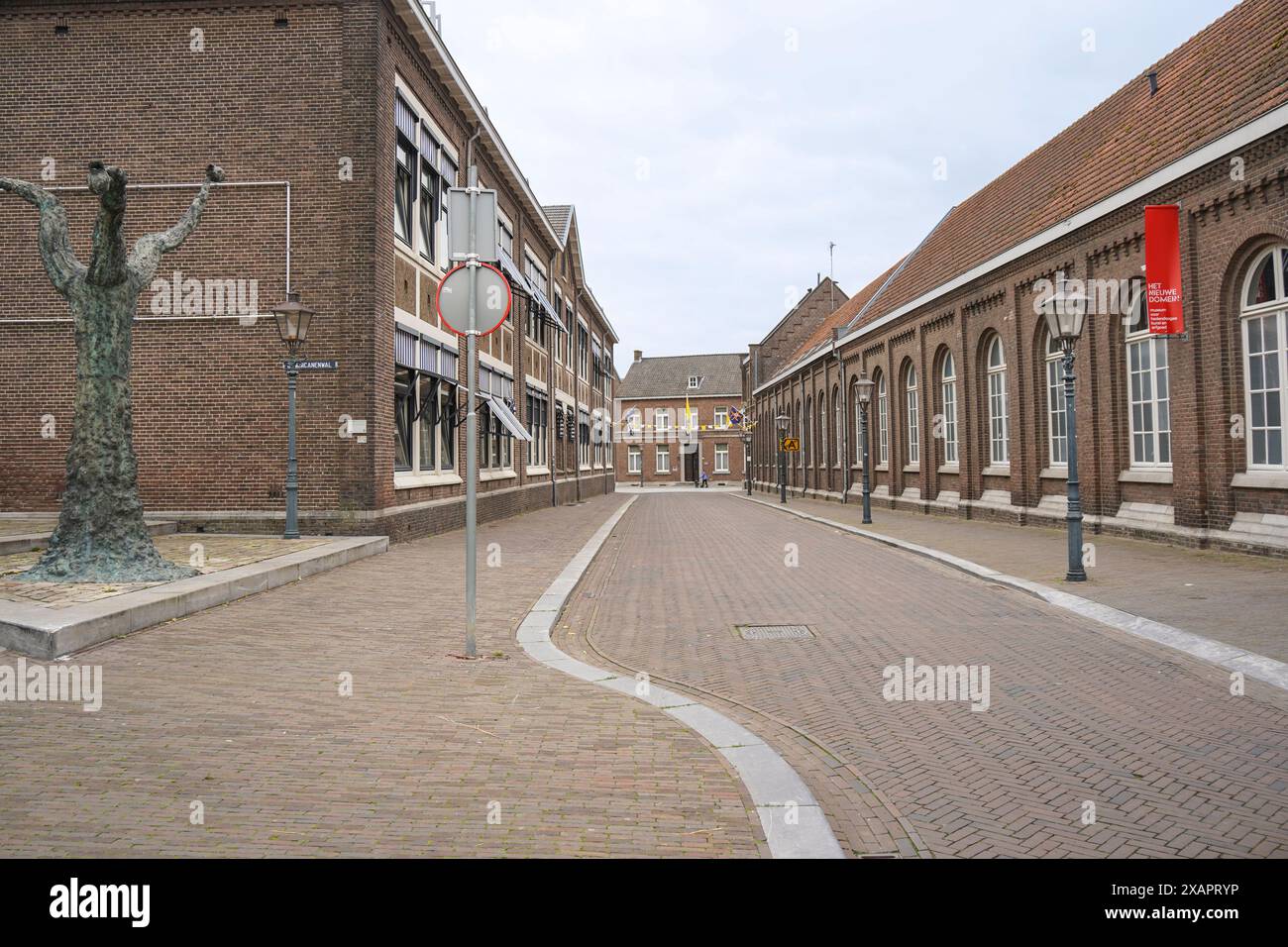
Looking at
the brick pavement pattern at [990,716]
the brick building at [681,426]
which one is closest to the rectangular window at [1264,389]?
the brick pavement pattern at [990,716]

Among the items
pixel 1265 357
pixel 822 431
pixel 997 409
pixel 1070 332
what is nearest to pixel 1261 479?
pixel 1265 357

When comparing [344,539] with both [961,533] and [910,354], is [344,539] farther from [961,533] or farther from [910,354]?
[910,354]

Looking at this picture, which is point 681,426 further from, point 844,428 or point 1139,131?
point 1139,131

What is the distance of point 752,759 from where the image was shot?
4.58 m

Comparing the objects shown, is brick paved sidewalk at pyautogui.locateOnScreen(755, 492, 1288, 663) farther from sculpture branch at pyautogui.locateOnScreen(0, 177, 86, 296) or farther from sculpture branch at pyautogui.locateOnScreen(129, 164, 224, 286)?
sculpture branch at pyautogui.locateOnScreen(0, 177, 86, 296)

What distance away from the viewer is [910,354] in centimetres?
2758

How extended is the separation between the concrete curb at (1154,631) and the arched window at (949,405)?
12.9 m

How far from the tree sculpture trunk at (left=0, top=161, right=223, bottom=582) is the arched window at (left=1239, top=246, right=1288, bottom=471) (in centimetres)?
1443

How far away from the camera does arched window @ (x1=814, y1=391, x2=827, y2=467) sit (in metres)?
38.9

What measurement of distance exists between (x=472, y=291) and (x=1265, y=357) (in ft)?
39.1

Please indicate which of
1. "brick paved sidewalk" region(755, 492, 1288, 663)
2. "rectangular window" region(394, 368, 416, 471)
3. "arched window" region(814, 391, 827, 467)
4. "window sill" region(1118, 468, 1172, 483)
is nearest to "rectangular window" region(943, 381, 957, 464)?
"brick paved sidewalk" region(755, 492, 1288, 663)

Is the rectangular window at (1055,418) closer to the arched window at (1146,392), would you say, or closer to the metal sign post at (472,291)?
the arched window at (1146,392)
